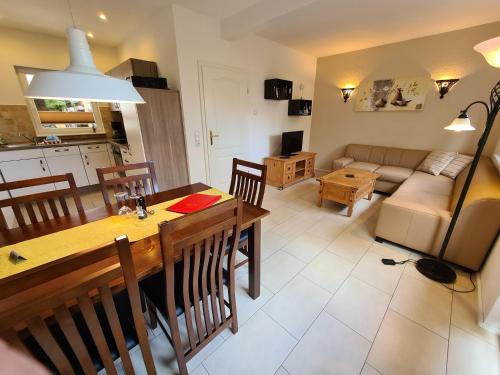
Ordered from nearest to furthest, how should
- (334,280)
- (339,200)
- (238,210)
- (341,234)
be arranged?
(238,210) → (334,280) → (341,234) → (339,200)

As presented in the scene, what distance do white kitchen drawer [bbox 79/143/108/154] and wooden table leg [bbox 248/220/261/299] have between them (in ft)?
12.0

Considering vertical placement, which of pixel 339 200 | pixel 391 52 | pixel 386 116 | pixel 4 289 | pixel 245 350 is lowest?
pixel 245 350

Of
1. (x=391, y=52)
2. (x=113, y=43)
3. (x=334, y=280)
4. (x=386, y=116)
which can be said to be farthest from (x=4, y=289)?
(x=391, y=52)

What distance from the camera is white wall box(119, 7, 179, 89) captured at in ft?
8.32

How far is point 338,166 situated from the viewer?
161 inches

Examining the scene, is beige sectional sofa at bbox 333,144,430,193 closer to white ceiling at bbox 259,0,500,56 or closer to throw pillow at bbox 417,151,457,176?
throw pillow at bbox 417,151,457,176

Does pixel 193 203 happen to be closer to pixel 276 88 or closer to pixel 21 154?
pixel 276 88

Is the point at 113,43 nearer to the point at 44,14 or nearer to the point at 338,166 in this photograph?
the point at 44,14

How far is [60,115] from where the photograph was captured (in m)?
3.66

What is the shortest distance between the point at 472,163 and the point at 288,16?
8.71 feet

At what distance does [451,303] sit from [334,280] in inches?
33.2

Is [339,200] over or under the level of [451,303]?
over

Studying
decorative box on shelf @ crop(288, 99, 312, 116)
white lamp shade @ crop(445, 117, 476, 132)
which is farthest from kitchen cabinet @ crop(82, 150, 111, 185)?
white lamp shade @ crop(445, 117, 476, 132)

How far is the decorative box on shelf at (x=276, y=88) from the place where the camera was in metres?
3.67
